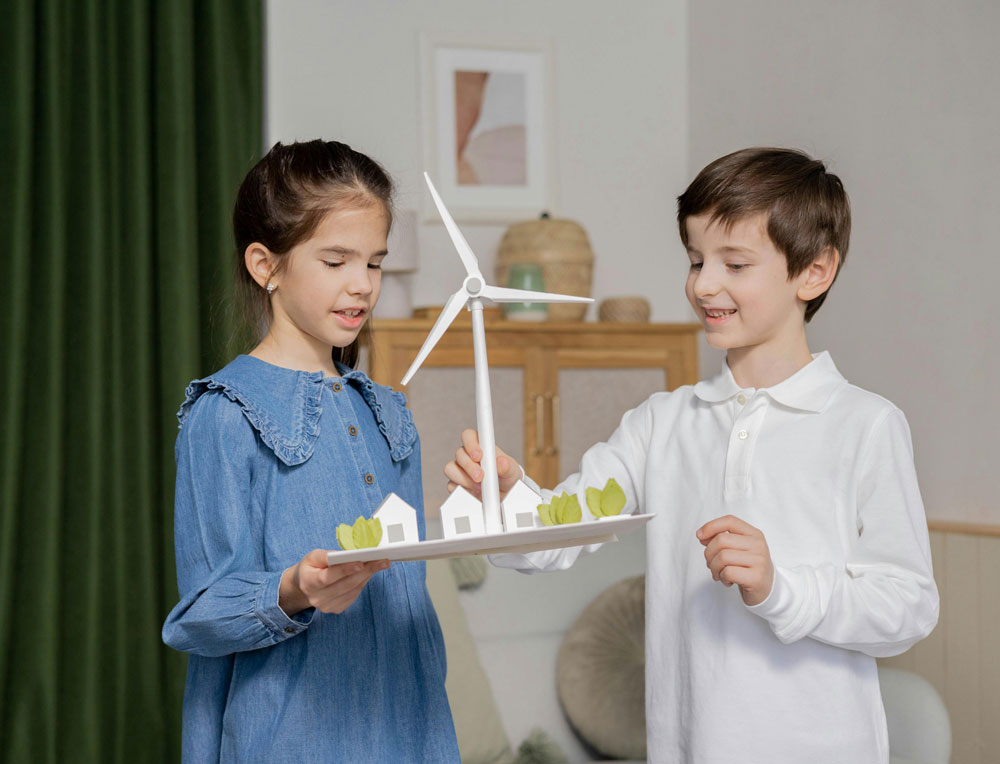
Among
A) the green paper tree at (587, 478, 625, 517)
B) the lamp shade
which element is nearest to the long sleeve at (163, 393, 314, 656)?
the green paper tree at (587, 478, 625, 517)

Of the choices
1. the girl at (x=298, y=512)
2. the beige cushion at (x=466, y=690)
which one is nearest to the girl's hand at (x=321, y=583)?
the girl at (x=298, y=512)

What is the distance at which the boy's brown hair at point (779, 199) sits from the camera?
4.31ft

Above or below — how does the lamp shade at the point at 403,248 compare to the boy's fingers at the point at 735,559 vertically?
above

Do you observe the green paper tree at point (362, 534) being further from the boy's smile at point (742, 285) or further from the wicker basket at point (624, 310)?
the wicker basket at point (624, 310)

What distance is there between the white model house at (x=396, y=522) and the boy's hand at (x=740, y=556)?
347mm

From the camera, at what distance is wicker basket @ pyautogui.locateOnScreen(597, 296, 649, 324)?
144 inches

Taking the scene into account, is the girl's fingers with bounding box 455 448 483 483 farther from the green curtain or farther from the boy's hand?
the green curtain

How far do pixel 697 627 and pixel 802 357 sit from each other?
386mm

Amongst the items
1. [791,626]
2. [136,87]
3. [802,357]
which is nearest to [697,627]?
[791,626]

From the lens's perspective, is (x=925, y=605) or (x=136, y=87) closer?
(x=925, y=605)

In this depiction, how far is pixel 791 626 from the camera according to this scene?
116cm

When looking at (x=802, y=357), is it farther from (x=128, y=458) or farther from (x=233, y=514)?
(x=128, y=458)

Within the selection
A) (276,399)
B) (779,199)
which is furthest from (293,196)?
(779,199)

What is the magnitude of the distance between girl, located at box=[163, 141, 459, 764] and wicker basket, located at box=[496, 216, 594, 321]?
2.20 m
